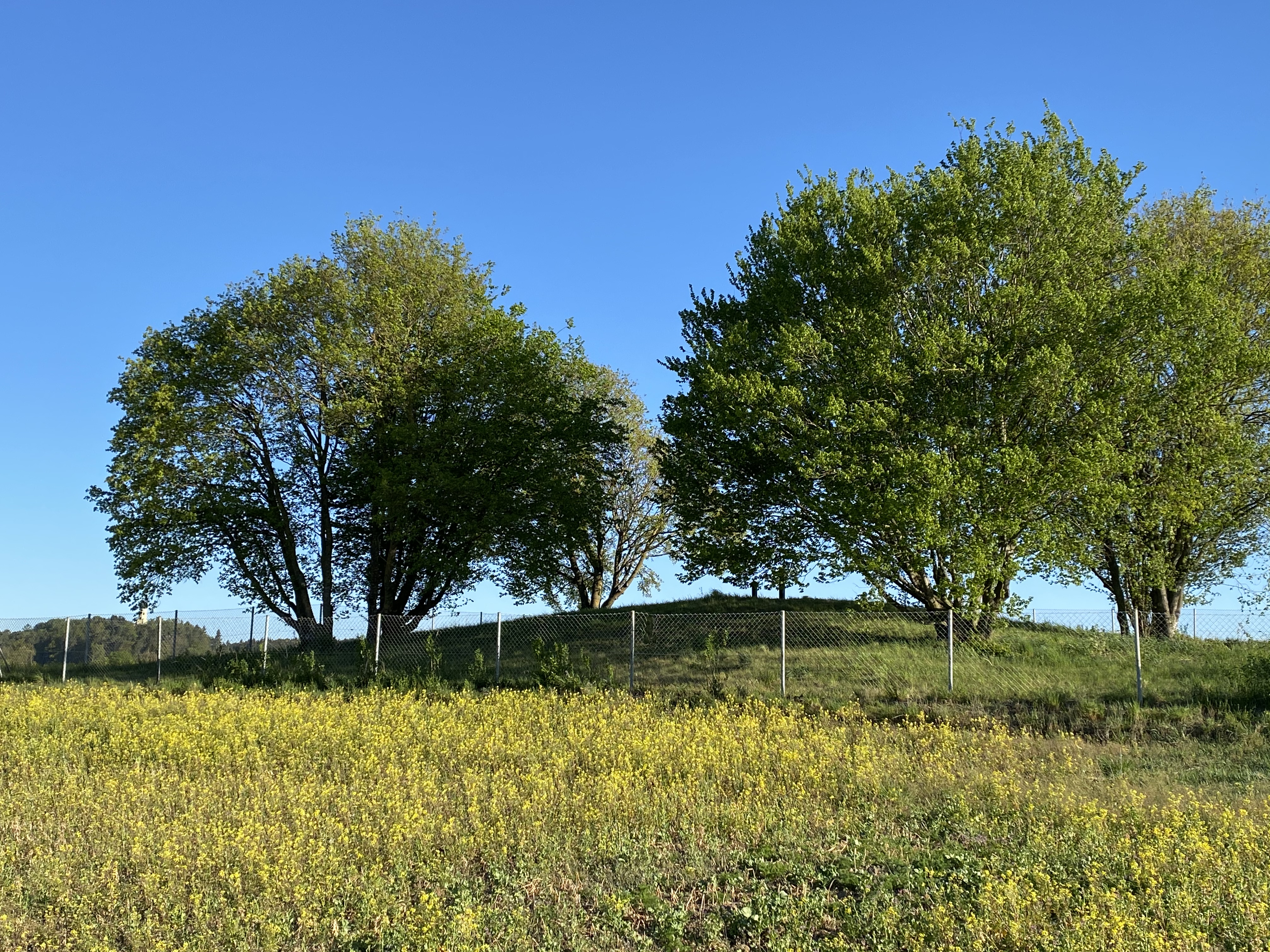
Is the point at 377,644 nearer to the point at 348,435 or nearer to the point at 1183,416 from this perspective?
the point at 348,435

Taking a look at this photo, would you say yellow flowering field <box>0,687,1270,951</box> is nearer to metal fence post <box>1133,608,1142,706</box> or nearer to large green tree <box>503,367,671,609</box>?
metal fence post <box>1133,608,1142,706</box>

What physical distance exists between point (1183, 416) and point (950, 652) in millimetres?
9763

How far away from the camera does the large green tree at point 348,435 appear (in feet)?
99.5

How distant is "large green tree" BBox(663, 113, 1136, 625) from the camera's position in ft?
67.6

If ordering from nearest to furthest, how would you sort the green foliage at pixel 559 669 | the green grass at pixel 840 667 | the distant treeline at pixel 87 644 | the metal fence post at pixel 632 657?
the green grass at pixel 840 667
the metal fence post at pixel 632 657
the green foliage at pixel 559 669
the distant treeline at pixel 87 644

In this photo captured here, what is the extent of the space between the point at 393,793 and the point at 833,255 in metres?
17.6

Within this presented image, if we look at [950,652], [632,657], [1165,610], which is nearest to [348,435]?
[632,657]

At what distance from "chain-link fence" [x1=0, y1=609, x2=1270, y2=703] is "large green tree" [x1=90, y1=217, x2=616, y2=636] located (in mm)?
3058

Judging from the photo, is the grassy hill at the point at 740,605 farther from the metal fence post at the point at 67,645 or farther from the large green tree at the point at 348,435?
the metal fence post at the point at 67,645

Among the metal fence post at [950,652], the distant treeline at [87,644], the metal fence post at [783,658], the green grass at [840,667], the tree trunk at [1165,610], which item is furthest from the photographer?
the distant treeline at [87,644]

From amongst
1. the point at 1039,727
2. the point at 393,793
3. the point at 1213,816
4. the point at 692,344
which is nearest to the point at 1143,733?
the point at 1039,727

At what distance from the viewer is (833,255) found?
23703 millimetres

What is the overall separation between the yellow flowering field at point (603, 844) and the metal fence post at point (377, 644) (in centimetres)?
850

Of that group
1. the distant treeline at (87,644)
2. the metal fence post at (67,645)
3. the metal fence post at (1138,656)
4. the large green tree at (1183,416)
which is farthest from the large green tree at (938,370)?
the metal fence post at (67,645)
